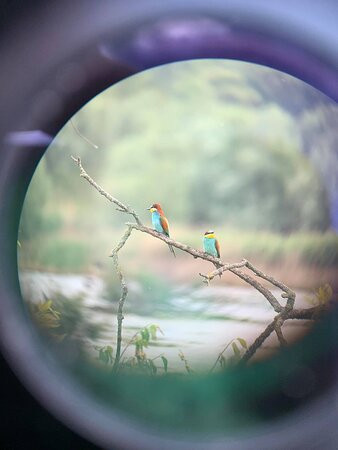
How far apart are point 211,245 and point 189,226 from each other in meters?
0.07

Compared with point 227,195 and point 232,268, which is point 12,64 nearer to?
point 227,195

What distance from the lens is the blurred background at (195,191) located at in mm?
1247

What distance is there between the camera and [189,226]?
4.13 feet

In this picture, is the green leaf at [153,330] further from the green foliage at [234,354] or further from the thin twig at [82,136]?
the thin twig at [82,136]

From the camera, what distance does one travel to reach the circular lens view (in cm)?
125

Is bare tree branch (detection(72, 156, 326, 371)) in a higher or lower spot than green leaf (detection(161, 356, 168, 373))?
higher

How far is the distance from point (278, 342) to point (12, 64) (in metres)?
0.93

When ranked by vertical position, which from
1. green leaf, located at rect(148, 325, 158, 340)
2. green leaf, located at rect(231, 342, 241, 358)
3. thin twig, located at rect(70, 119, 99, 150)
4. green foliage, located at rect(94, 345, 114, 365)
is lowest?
green foliage, located at rect(94, 345, 114, 365)

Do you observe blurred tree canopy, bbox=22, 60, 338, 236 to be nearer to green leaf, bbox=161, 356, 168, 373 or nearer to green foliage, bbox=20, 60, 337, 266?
green foliage, bbox=20, 60, 337, 266

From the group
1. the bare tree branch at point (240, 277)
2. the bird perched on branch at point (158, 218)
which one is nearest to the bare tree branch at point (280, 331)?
the bare tree branch at point (240, 277)

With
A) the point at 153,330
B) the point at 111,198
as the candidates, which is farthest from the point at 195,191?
the point at 153,330

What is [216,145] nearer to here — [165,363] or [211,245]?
[211,245]

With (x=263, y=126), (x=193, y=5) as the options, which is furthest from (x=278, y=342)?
(x=193, y=5)

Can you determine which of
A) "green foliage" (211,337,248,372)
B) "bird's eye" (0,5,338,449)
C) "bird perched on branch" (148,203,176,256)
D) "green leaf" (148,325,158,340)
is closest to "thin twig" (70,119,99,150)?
"bird's eye" (0,5,338,449)
